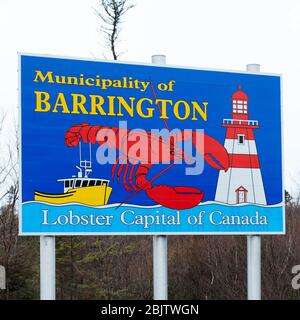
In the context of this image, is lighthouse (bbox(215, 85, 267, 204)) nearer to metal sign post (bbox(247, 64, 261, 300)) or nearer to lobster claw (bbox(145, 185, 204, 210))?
lobster claw (bbox(145, 185, 204, 210))

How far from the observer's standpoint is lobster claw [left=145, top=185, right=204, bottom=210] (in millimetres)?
12617

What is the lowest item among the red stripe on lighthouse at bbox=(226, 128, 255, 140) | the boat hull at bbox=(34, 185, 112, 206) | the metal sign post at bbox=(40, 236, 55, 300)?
the metal sign post at bbox=(40, 236, 55, 300)

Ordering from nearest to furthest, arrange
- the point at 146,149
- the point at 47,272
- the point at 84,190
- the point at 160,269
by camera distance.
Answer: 1. the point at 47,272
2. the point at 84,190
3. the point at 146,149
4. the point at 160,269

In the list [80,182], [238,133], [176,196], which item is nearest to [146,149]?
[176,196]

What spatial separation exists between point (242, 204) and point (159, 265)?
1675 millimetres

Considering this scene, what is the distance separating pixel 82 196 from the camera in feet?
39.7

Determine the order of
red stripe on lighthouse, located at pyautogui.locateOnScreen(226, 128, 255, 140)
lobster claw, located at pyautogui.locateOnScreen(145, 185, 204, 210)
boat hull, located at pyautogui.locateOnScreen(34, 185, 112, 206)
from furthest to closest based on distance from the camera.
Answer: red stripe on lighthouse, located at pyautogui.locateOnScreen(226, 128, 255, 140)
lobster claw, located at pyautogui.locateOnScreen(145, 185, 204, 210)
boat hull, located at pyautogui.locateOnScreen(34, 185, 112, 206)

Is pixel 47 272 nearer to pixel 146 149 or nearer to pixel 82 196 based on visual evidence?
pixel 82 196

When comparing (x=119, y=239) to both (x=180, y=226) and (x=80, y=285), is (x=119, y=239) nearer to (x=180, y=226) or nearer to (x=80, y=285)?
(x=80, y=285)

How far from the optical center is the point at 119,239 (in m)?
24.7

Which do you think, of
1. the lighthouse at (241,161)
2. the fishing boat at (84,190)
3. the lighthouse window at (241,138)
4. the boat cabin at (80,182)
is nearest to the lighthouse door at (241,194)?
the lighthouse at (241,161)

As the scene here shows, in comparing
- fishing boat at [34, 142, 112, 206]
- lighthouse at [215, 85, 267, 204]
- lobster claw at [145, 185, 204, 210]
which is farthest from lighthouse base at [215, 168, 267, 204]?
fishing boat at [34, 142, 112, 206]

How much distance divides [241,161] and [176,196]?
1282 mm
